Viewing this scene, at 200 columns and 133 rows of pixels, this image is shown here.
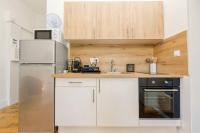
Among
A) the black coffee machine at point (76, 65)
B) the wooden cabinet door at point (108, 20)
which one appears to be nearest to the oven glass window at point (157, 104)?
the wooden cabinet door at point (108, 20)

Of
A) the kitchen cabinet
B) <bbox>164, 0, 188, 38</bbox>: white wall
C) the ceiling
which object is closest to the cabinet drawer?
the kitchen cabinet

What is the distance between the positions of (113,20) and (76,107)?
1543mm

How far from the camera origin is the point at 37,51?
113 inches

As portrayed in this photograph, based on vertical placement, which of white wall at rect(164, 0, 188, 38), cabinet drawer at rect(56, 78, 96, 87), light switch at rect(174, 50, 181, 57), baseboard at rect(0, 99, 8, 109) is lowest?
baseboard at rect(0, 99, 8, 109)

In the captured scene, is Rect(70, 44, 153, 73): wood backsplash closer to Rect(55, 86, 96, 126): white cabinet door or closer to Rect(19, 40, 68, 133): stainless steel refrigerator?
Rect(19, 40, 68, 133): stainless steel refrigerator

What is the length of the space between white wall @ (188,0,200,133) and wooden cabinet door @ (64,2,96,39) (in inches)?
59.8

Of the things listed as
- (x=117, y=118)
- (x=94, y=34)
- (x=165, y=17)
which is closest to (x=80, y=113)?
(x=117, y=118)

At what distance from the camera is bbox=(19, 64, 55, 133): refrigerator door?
9.24 ft

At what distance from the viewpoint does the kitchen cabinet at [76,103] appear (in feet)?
8.87

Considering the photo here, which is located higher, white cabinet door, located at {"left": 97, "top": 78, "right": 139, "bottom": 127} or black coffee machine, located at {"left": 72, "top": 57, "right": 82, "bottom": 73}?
black coffee machine, located at {"left": 72, "top": 57, "right": 82, "bottom": 73}

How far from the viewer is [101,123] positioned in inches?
106

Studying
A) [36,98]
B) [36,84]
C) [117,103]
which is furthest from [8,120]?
[117,103]

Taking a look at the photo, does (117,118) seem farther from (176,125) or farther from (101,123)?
(176,125)

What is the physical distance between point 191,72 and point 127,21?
4.54 feet
